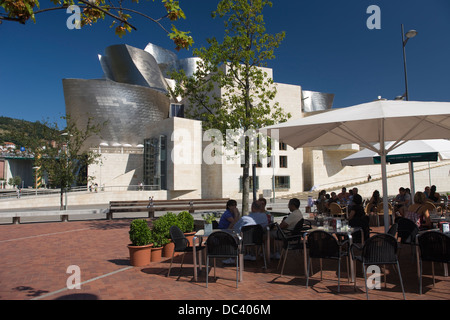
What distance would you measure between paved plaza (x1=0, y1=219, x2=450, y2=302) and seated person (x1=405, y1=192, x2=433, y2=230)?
856 mm

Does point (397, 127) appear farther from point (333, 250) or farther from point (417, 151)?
point (333, 250)

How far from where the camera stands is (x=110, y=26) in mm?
4473

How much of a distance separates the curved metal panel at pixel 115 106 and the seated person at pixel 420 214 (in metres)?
44.7

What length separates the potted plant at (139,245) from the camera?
6652mm

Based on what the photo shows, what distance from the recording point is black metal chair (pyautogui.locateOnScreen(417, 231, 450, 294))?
4.62m

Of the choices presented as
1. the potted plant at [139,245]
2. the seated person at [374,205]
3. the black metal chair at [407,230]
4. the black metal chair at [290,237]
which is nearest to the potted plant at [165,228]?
the potted plant at [139,245]

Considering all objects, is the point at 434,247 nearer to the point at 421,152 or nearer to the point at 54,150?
the point at 421,152

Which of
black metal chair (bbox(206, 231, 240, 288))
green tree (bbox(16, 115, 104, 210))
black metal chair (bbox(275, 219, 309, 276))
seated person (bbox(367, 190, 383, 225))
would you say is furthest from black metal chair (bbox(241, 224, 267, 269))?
green tree (bbox(16, 115, 104, 210))

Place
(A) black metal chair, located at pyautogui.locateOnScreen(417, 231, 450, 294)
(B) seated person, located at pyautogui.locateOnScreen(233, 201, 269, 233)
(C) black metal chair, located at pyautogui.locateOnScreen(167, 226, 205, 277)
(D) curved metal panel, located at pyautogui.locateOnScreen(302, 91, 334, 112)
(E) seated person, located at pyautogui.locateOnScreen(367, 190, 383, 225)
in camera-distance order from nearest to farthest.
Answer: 1. (A) black metal chair, located at pyautogui.locateOnScreen(417, 231, 450, 294)
2. (C) black metal chair, located at pyautogui.locateOnScreen(167, 226, 205, 277)
3. (B) seated person, located at pyautogui.locateOnScreen(233, 201, 269, 233)
4. (E) seated person, located at pyautogui.locateOnScreen(367, 190, 383, 225)
5. (D) curved metal panel, located at pyautogui.locateOnScreen(302, 91, 334, 112)

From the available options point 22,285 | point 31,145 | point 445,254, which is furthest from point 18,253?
point 445,254

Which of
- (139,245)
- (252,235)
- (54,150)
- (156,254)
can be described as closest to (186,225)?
(156,254)

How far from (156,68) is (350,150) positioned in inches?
1488

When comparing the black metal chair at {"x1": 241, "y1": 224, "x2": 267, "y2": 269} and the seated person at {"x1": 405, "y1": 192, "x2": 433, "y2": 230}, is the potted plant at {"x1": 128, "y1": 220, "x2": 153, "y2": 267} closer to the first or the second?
the black metal chair at {"x1": 241, "y1": 224, "x2": 267, "y2": 269}

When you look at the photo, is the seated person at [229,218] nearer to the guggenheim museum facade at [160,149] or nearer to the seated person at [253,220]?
the seated person at [253,220]
